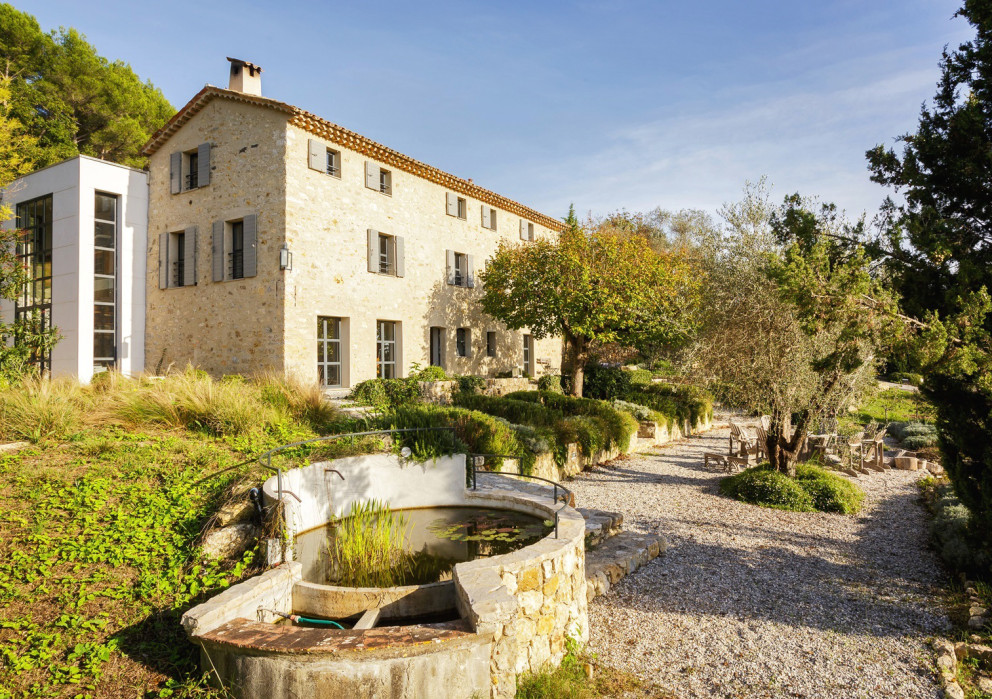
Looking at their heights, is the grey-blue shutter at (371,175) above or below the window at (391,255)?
above

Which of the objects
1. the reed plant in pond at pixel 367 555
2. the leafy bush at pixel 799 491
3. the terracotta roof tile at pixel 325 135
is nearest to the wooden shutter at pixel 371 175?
the terracotta roof tile at pixel 325 135

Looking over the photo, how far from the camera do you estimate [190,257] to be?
48.2 feet

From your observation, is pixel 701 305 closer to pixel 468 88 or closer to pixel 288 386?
pixel 468 88

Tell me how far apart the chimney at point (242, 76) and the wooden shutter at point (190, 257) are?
3824 mm

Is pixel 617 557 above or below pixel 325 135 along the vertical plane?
below

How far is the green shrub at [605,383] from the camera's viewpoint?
719 inches

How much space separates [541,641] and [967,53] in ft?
21.5

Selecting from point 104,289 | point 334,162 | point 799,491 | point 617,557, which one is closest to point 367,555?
point 617,557

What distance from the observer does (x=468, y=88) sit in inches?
379

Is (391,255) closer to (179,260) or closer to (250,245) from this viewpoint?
(250,245)

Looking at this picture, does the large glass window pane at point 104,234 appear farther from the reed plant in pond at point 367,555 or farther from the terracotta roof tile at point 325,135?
the reed plant in pond at point 367,555

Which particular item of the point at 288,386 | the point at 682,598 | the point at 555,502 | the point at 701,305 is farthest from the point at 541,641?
the point at 701,305

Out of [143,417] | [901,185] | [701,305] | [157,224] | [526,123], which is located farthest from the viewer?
[157,224]

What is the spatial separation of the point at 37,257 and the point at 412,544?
1591 centimetres
